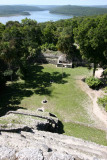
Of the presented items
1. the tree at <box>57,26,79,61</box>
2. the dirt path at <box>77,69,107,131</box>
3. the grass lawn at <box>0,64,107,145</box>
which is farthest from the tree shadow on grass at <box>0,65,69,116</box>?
the tree at <box>57,26,79,61</box>

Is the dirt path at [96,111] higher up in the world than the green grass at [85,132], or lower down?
higher up

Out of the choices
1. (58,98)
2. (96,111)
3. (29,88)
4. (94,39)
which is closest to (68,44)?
(94,39)

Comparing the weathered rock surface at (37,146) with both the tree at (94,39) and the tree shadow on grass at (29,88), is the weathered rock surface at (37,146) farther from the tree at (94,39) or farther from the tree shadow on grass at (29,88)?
the tree at (94,39)

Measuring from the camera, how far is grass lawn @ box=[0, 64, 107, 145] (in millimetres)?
12111

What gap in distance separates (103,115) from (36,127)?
23.5 ft

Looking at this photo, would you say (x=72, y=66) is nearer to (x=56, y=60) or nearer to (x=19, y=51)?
(x=56, y=60)

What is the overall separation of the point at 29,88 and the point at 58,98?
182 inches

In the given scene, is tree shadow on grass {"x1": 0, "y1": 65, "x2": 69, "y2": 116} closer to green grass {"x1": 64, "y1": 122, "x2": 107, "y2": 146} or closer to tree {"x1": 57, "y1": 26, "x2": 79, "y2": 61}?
green grass {"x1": 64, "y1": 122, "x2": 107, "y2": 146}

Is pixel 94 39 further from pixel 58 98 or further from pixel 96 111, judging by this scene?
pixel 96 111

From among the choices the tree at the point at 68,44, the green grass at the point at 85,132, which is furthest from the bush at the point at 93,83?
the tree at the point at 68,44

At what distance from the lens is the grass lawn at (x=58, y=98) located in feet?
39.7

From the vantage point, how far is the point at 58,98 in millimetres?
16688

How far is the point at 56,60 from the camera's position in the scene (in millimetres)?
27547

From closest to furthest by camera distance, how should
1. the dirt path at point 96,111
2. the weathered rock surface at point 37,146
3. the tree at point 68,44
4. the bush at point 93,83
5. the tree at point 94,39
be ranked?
1. the weathered rock surface at point 37,146
2. the dirt path at point 96,111
3. the tree at point 94,39
4. the bush at point 93,83
5. the tree at point 68,44
